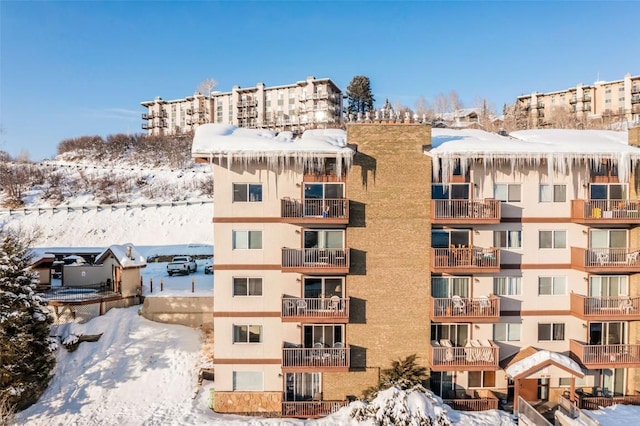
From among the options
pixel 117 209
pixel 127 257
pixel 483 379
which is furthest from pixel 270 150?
pixel 117 209

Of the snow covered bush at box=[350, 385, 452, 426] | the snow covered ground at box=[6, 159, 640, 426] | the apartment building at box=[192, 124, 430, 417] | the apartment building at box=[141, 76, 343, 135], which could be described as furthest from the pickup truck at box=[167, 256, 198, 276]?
the apartment building at box=[141, 76, 343, 135]

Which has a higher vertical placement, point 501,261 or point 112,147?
point 112,147

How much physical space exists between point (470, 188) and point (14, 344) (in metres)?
22.1

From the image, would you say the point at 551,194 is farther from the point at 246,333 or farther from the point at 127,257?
the point at 127,257

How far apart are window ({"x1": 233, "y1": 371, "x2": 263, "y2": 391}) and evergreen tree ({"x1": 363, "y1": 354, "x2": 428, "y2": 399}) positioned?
4.99 metres

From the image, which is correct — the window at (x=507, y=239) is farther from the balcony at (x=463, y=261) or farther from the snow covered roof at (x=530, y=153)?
the snow covered roof at (x=530, y=153)

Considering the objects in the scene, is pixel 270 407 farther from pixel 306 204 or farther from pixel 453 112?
pixel 453 112

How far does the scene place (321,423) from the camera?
16.2m

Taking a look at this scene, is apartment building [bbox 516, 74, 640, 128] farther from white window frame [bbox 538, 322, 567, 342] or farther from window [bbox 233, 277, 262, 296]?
window [bbox 233, 277, 262, 296]

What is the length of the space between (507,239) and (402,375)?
8144mm

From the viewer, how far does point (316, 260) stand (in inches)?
667

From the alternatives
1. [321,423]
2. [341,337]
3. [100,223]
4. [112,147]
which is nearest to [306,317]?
[341,337]

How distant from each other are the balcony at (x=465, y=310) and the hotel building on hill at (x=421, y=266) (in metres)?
0.06

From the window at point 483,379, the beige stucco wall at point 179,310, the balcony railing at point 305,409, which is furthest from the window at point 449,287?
the beige stucco wall at point 179,310
